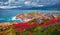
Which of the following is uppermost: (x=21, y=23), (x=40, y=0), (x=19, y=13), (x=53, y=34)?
(x=40, y=0)

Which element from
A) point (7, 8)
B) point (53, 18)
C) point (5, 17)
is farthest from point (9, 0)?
point (53, 18)

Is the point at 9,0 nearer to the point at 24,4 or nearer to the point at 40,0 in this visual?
the point at 24,4

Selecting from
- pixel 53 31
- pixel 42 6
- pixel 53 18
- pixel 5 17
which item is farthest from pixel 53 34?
pixel 5 17

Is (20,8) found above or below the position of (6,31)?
above

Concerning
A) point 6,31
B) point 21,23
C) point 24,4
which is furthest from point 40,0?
point 6,31

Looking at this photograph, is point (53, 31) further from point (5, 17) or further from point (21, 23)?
point (5, 17)

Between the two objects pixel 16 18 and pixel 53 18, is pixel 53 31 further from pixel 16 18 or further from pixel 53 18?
pixel 16 18

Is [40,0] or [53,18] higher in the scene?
[40,0]
